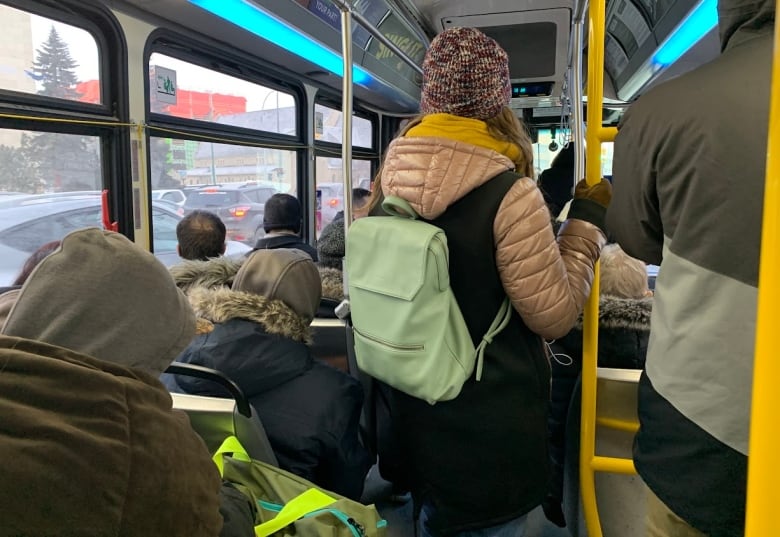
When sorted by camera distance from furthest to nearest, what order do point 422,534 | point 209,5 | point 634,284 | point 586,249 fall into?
point 209,5
point 634,284
point 422,534
point 586,249

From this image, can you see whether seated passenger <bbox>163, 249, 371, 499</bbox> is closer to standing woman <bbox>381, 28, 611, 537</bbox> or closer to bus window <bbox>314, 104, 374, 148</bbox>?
standing woman <bbox>381, 28, 611, 537</bbox>

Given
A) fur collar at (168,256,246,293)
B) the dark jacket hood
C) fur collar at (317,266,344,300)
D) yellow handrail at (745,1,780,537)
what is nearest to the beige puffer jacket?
the dark jacket hood

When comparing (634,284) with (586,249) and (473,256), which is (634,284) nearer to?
(586,249)

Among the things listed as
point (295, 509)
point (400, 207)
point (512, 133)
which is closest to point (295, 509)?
point (295, 509)

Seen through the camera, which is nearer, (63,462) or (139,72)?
(63,462)

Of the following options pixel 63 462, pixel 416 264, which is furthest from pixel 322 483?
pixel 63 462

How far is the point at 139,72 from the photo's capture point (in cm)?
277

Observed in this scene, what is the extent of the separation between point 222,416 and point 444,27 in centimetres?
295

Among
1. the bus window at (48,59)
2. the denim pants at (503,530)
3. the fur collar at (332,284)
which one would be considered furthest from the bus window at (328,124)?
the denim pants at (503,530)

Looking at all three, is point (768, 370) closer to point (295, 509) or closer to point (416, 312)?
point (416, 312)

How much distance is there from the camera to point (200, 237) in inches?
108

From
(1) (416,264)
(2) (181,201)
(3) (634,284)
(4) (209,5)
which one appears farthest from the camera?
(2) (181,201)

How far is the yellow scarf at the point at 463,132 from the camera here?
4.02 ft

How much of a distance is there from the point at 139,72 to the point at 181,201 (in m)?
0.79
